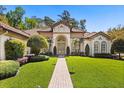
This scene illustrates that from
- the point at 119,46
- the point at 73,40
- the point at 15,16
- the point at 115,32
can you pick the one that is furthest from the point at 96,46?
the point at 15,16

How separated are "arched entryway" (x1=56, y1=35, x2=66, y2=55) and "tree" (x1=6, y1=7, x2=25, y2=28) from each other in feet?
17.4

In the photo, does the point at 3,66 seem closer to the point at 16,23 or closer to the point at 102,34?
the point at 102,34

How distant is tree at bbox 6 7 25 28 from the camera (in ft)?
96.6

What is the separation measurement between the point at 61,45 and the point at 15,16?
7.52 meters

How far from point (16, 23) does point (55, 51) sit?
8847mm

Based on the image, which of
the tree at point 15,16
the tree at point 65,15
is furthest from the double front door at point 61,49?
the tree at point 15,16

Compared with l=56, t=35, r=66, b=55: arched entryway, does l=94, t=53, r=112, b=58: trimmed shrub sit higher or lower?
lower

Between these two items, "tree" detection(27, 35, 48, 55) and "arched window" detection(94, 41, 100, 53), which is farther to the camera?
"arched window" detection(94, 41, 100, 53)

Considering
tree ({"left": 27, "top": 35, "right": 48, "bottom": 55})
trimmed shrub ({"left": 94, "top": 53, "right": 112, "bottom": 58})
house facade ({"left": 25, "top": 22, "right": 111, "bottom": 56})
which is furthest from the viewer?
house facade ({"left": 25, "top": 22, "right": 111, "bottom": 56})

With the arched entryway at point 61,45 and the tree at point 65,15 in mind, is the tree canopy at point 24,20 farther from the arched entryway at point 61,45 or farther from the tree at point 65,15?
the arched entryway at point 61,45

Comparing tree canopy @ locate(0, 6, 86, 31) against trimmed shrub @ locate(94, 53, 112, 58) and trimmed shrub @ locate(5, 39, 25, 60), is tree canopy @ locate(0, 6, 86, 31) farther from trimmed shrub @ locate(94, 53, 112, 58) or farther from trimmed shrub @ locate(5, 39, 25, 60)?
trimmed shrub @ locate(5, 39, 25, 60)

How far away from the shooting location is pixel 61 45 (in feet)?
95.6

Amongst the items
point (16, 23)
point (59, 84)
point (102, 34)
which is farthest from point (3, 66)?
point (16, 23)

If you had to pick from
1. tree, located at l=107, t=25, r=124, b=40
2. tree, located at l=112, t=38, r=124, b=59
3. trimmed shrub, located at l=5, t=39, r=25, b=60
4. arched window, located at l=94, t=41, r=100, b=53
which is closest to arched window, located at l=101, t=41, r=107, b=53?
arched window, located at l=94, t=41, r=100, b=53
